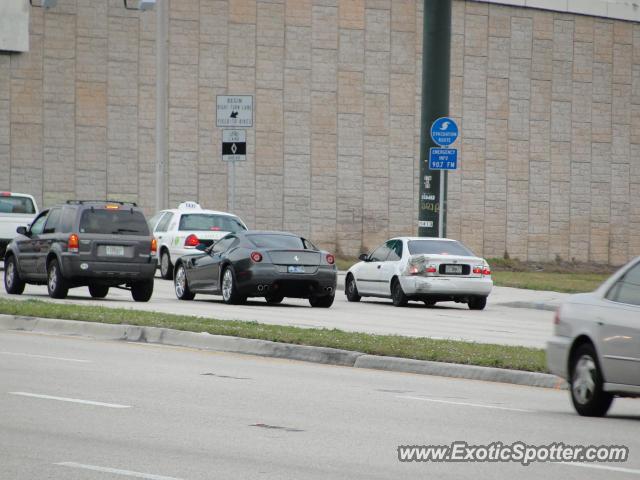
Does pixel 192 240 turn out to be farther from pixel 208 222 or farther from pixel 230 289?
pixel 230 289

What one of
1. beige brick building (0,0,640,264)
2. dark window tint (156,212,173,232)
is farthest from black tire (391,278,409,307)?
beige brick building (0,0,640,264)

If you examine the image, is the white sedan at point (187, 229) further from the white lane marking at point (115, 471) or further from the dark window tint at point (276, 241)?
the white lane marking at point (115, 471)

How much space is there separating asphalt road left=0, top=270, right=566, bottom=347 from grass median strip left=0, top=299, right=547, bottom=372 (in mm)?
2324

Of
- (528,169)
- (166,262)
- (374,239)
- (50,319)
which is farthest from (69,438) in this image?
(528,169)

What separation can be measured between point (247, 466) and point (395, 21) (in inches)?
1537

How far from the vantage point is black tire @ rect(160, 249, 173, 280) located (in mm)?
34969

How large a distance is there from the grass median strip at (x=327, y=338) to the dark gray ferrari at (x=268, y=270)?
15.4 ft

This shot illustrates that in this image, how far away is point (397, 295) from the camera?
29.0m

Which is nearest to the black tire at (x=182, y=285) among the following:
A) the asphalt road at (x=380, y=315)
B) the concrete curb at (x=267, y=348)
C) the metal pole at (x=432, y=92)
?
the asphalt road at (x=380, y=315)

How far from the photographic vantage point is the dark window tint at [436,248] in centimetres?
2875

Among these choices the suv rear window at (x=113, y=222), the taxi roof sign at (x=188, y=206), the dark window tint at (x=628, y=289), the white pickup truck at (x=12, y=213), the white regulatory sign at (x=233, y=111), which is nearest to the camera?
the dark window tint at (x=628, y=289)

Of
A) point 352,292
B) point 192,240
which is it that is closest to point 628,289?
point 352,292

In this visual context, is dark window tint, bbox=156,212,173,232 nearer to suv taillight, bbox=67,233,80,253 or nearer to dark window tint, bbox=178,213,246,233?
dark window tint, bbox=178,213,246,233

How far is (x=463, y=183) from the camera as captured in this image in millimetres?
48531
